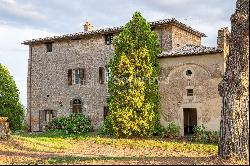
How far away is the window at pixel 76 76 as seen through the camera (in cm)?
2810

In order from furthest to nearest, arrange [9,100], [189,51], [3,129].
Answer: [9,100], [189,51], [3,129]

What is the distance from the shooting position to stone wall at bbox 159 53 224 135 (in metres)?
22.6

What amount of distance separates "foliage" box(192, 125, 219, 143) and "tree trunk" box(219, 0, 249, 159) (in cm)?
990

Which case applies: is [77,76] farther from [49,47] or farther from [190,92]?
[190,92]

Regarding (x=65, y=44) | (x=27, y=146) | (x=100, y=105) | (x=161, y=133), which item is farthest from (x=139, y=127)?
(x=65, y=44)

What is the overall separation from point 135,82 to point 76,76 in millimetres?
6696

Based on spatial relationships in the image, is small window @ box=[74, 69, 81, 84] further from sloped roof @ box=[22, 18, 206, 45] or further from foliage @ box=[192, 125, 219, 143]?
foliage @ box=[192, 125, 219, 143]

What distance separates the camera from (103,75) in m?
27.4

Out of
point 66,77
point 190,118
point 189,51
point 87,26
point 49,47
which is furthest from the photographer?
point 87,26

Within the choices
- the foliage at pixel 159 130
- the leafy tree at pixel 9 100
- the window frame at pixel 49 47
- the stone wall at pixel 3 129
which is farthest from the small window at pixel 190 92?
the leafy tree at pixel 9 100

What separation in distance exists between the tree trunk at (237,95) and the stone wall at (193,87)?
34.5ft

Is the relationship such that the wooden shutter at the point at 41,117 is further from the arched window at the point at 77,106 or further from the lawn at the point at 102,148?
the lawn at the point at 102,148

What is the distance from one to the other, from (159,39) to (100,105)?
19.7ft

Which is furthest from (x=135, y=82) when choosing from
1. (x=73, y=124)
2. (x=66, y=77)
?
(x=66, y=77)
